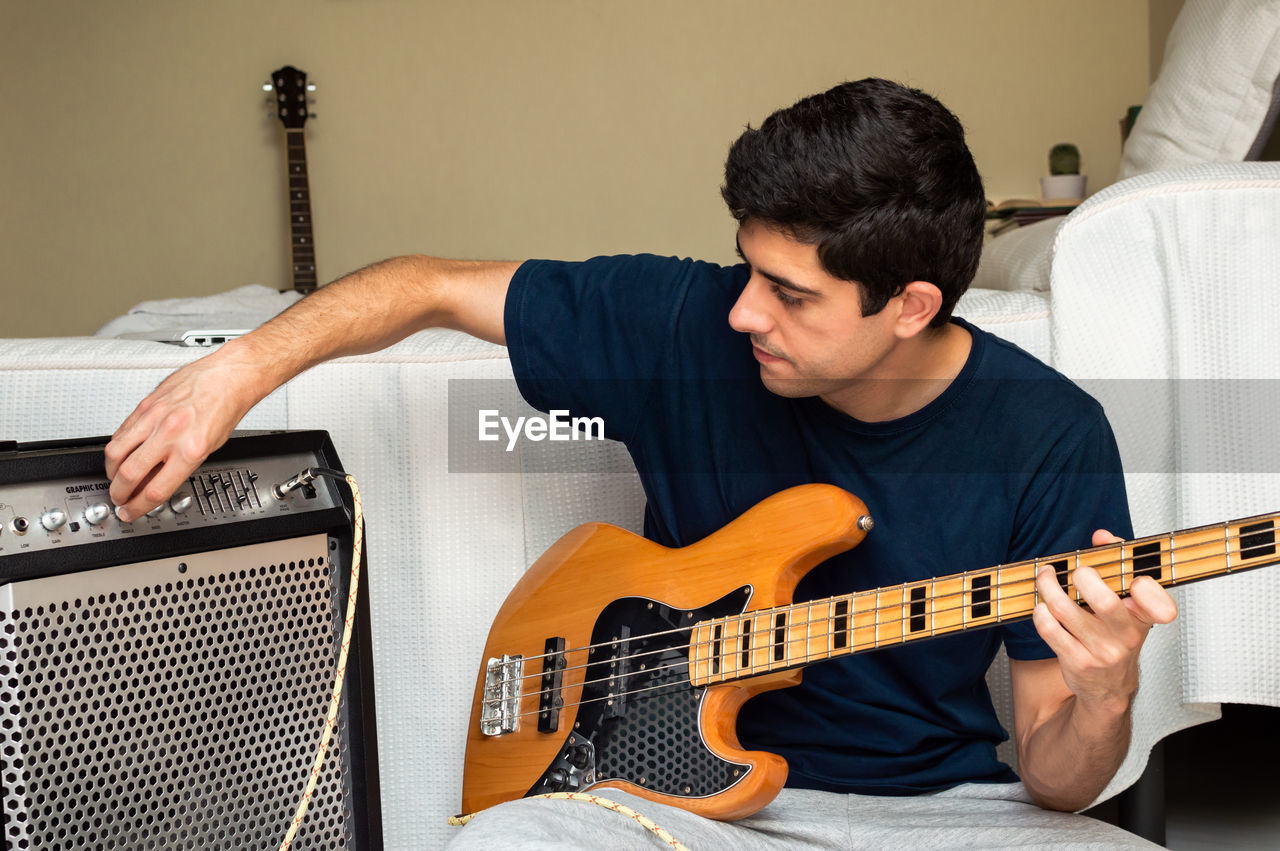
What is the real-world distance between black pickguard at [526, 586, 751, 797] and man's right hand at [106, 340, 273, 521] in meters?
0.37

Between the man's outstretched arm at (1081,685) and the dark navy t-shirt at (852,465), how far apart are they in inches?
1.9

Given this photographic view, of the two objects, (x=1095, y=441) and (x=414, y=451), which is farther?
(x=414, y=451)

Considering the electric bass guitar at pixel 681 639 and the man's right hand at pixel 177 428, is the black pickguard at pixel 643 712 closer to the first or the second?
the electric bass guitar at pixel 681 639

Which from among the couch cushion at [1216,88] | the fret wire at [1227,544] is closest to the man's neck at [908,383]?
the fret wire at [1227,544]

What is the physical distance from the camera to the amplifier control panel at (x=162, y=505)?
0.62 meters

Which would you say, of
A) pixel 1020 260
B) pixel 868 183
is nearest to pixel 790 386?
pixel 868 183

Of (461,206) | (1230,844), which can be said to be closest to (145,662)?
(1230,844)

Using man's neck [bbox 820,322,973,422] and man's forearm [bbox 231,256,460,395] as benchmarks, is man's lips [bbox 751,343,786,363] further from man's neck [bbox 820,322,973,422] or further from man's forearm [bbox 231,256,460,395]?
man's forearm [bbox 231,256,460,395]

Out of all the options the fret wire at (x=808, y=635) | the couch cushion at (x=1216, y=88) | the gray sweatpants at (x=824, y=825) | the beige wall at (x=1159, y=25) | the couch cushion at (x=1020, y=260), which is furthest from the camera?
the beige wall at (x=1159, y=25)

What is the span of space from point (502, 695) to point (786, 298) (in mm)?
447

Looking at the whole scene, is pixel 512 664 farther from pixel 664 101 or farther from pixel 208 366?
pixel 664 101

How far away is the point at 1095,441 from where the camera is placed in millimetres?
921

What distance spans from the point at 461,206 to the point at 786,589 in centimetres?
249

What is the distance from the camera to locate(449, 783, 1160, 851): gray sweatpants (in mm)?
750
